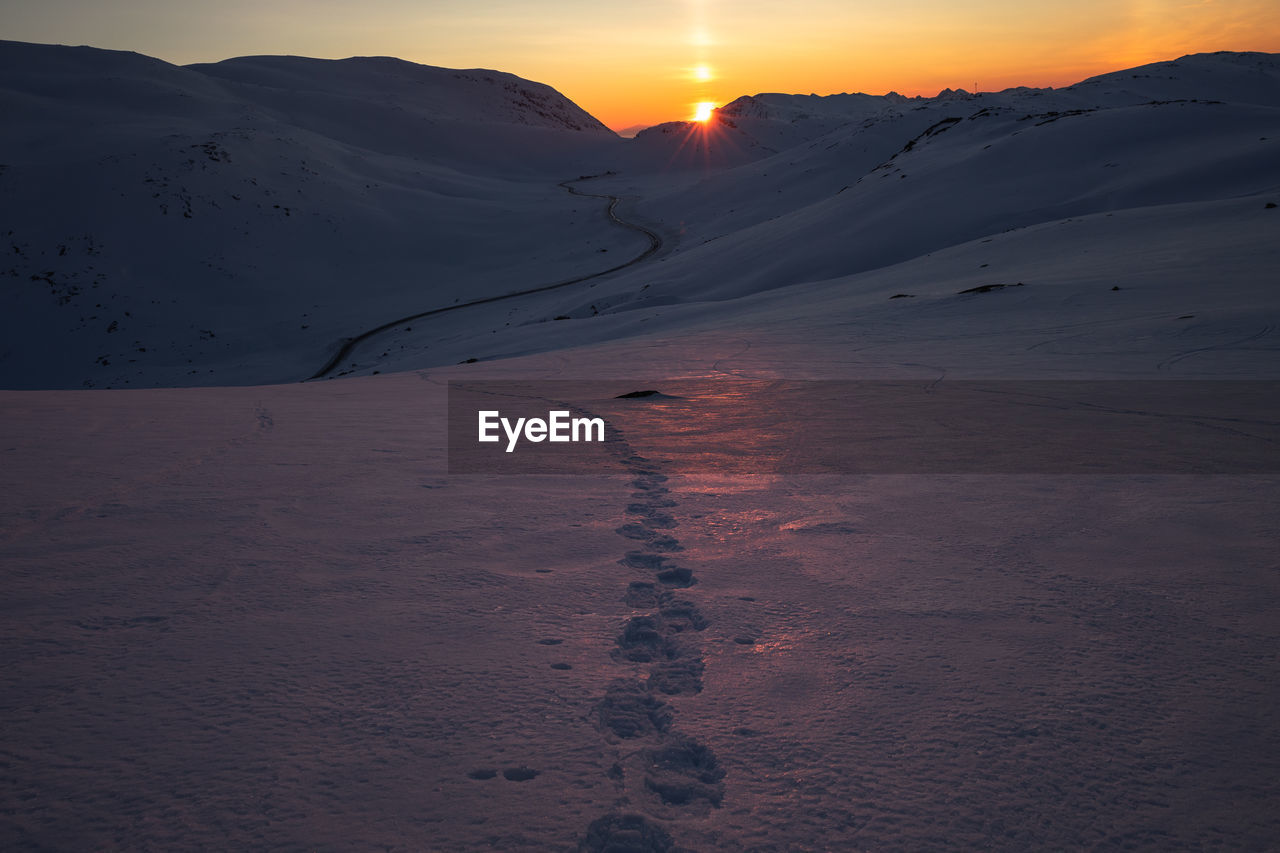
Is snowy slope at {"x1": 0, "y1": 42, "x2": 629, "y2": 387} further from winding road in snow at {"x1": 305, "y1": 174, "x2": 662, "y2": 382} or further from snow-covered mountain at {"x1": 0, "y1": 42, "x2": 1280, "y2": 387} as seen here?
winding road in snow at {"x1": 305, "y1": 174, "x2": 662, "y2": 382}

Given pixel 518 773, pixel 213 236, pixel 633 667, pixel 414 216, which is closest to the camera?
pixel 518 773

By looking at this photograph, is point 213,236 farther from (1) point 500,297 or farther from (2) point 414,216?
(1) point 500,297

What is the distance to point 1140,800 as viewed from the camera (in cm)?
179

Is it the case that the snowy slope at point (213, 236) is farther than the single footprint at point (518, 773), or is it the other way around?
the snowy slope at point (213, 236)

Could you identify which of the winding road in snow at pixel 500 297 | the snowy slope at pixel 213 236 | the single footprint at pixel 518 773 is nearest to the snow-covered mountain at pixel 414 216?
the snowy slope at pixel 213 236

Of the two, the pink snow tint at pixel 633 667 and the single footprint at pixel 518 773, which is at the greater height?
the pink snow tint at pixel 633 667

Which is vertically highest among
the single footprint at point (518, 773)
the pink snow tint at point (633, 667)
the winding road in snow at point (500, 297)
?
the winding road in snow at point (500, 297)

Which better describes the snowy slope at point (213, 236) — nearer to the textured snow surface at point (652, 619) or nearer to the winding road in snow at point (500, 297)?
the winding road in snow at point (500, 297)

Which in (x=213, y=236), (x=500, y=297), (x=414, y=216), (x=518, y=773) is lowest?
(x=518, y=773)

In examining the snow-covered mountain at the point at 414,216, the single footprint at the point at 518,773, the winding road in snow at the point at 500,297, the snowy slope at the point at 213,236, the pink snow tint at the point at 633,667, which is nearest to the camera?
the pink snow tint at the point at 633,667

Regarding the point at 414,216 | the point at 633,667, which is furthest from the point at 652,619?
the point at 414,216

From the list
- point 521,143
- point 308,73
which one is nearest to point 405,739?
point 521,143

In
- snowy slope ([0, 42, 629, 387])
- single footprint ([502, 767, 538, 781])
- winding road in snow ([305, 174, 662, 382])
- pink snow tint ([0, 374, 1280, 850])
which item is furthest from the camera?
snowy slope ([0, 42, 629, 387])

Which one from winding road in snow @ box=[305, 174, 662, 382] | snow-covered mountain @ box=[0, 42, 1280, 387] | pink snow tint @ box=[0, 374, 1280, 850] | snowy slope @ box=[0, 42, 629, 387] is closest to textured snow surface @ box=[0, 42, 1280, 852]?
pink snow tint @ box=[0, 374, 1280, 850]
